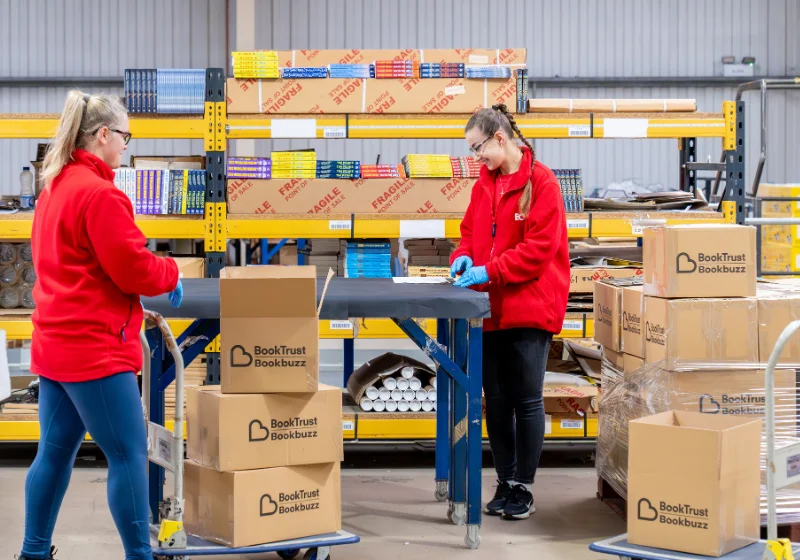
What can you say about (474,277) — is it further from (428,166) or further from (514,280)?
(428,166)

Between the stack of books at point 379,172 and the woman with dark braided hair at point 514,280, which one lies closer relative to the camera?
the woman with dark braided hair at point 514,280

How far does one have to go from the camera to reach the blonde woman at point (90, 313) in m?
2.62

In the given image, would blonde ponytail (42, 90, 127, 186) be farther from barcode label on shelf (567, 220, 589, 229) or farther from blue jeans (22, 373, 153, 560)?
barcode label on shelf (567, 220, 589, 229)

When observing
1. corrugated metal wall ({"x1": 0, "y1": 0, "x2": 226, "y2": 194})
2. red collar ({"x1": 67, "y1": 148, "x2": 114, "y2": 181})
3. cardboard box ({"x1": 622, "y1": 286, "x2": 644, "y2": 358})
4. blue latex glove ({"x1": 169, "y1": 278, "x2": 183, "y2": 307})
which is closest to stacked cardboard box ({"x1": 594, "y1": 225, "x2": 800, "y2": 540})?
cardboard box ({"x1": 622, "y1": 286, "x2": 644, "y2": 358})

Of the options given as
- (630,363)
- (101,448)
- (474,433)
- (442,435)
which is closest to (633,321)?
(630,363)

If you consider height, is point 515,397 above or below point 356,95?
below

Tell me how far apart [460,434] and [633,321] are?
84 cm

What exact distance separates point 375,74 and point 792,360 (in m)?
2.56

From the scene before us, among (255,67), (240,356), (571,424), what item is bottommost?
(571,424)

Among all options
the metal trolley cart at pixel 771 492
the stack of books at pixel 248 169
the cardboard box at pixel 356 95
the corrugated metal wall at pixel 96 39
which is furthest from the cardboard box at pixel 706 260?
the corrugated metal wall at pixel 96 39

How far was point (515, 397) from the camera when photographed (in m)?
3.85

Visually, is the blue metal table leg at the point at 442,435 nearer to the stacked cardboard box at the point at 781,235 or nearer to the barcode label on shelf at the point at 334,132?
the barcode label on shelf at the point at 334,132

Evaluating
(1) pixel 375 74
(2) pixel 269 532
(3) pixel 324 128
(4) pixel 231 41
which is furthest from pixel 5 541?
(4) pixel 231 41

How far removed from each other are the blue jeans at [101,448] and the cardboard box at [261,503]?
0.36m
